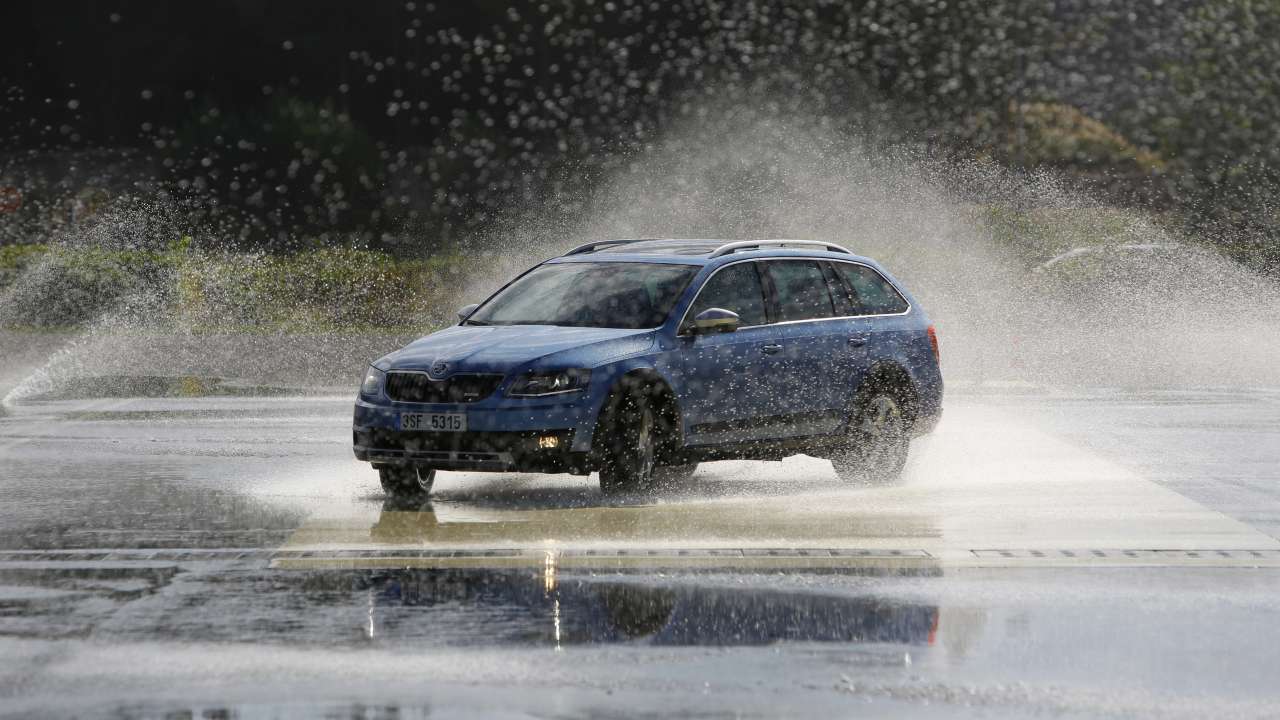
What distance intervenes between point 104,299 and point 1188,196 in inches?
917

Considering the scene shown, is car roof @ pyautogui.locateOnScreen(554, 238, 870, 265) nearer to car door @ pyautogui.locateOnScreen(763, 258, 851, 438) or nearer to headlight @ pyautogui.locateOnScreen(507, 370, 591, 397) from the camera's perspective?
car door @ pyautogui.locateOnScreen(763, 258, 851, 438)

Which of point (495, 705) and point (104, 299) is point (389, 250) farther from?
point (495, 705)

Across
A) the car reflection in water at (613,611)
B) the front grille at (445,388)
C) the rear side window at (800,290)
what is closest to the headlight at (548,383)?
the front grille at (445,388)

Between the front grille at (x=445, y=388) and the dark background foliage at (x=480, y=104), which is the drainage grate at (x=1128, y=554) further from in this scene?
the dark background foliage at (x=480, y=104)

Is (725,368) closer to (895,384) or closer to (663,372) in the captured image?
(663,372)

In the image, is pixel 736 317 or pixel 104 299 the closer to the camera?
pixel 736 317

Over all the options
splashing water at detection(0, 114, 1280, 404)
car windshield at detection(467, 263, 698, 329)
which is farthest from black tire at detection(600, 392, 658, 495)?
splashing water at detection(0, 114, 1280, 404)

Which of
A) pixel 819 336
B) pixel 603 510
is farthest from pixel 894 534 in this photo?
pixel 819 336

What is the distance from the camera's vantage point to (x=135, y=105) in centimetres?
4541

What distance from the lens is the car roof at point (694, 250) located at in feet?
43.5

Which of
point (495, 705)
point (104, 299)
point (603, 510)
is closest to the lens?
point (495, 705)

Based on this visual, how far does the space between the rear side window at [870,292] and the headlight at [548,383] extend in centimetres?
274

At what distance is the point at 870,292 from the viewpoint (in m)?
14.1

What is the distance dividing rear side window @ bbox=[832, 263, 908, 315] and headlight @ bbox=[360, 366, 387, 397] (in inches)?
131
